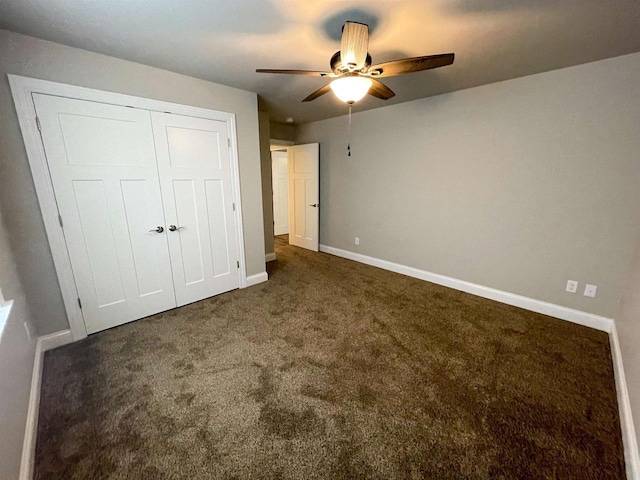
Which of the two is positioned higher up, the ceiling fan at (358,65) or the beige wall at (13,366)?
the ceiling fan at (358,65)

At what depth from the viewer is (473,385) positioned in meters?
1.78

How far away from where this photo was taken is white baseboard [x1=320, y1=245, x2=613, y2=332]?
2443 mm

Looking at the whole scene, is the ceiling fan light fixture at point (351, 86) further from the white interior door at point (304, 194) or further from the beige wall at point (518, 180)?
the white interior door at point (304, 194)

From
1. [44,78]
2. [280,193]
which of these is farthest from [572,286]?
[280,193]

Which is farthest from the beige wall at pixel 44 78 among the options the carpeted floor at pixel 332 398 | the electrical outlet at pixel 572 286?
the electrical outlet at pixel 572 286

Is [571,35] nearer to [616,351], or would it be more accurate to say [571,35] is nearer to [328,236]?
[616,351]

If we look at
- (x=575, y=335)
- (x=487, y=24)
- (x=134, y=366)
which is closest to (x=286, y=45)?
(x=487, y=24)

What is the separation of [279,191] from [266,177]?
2.27 metres

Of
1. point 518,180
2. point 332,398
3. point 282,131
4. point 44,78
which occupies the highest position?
point 282,131

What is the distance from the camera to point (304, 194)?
4941 mm

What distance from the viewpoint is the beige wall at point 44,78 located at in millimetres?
1818

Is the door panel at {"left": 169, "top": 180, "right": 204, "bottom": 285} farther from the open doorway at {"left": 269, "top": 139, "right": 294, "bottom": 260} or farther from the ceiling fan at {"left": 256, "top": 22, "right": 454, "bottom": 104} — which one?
the open doorway at {"left": 269, "top": 139, "right": 294, "bottom": 260}

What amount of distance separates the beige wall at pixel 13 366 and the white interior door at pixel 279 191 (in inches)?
182

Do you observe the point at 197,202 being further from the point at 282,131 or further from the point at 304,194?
the point at 282,131
